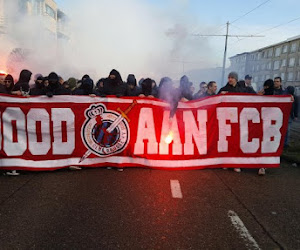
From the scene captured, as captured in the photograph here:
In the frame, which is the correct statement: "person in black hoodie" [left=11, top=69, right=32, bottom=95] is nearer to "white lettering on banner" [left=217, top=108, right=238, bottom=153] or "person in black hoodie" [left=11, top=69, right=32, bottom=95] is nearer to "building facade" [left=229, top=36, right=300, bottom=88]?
"white lettering on banner" [left=217, top=108, right=238, bottom=153]

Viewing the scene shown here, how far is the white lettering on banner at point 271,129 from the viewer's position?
17.1 feet

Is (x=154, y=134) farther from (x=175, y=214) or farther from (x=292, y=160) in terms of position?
(x=292, y=160)

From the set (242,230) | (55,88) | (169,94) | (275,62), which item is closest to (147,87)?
(169,94)

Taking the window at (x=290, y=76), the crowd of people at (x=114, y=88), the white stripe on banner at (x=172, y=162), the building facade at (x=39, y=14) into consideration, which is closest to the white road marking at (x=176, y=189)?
the white stripe on banner at (x=172, y=162)

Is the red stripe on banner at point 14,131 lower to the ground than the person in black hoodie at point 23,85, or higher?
lower

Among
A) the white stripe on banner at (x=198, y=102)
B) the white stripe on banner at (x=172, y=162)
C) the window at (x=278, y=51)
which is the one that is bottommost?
the white stripe on banner at (x=172, y=162)

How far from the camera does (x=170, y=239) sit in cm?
273

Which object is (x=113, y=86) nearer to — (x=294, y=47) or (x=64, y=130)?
(x=64, y=130)

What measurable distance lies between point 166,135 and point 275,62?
5280 centimetres

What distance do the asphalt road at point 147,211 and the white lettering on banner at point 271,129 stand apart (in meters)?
0.59

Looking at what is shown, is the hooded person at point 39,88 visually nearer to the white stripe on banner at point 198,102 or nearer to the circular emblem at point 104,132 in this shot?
the white stripe on banner at point 198,102

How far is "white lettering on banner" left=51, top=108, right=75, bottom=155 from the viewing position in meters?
5.02

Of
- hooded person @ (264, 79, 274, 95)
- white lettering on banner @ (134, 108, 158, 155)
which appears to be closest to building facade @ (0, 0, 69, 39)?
white lettering on banner @ (134, 108, 158, 155)

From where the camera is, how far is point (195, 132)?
523 cm
